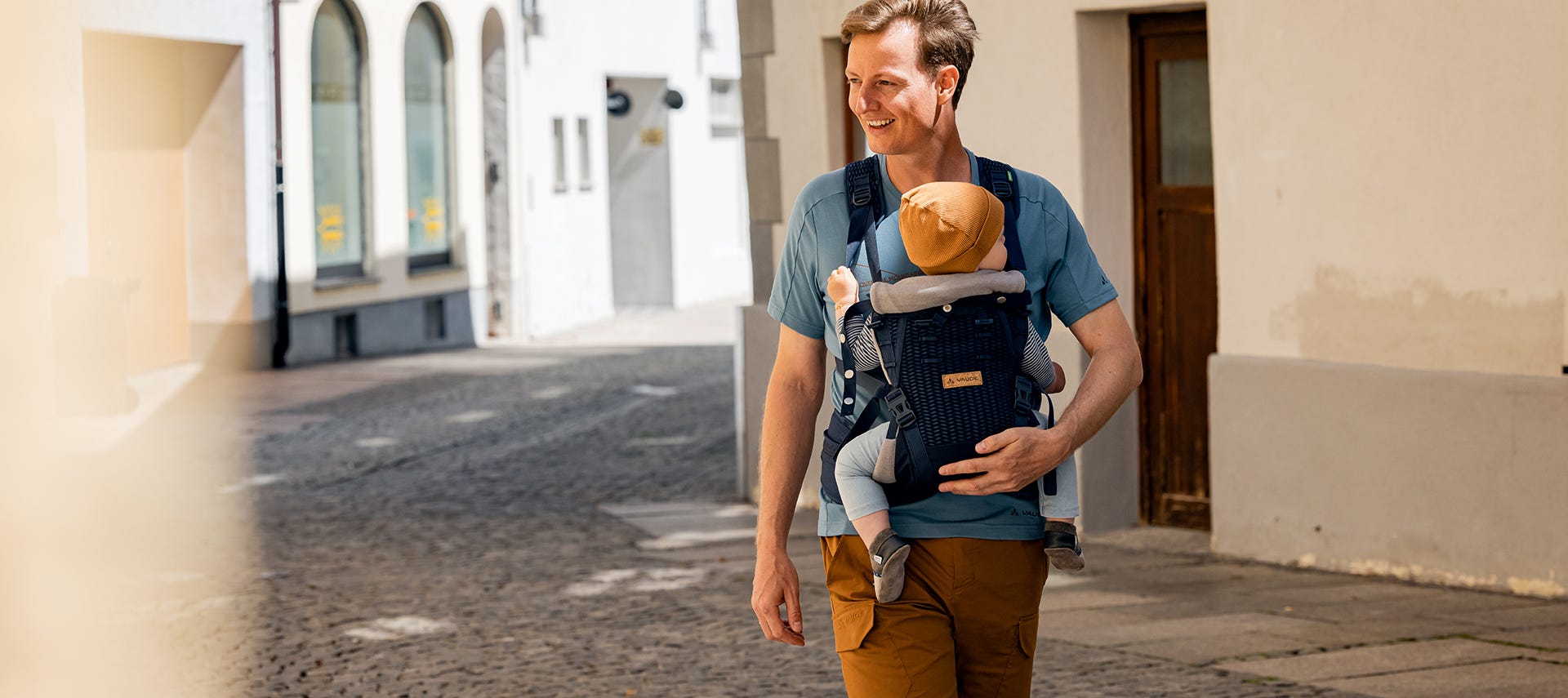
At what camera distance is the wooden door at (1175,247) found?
8.37m

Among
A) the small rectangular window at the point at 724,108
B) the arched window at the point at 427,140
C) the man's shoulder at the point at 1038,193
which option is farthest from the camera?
the small rectangular window at the point at 724,108

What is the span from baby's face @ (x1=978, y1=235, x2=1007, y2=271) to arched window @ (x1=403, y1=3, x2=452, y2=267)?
17508 mm

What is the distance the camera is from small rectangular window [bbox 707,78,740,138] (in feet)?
88.4

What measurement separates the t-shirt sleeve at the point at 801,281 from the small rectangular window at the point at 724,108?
2381cm

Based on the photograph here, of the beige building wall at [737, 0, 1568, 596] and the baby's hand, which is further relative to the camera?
the beige building wall at [737, 0, 1568, 596]

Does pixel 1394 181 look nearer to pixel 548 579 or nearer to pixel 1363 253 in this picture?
pixel 1363 253

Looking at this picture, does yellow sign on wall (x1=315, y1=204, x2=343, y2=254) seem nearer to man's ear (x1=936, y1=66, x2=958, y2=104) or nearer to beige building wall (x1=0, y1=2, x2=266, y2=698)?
beige building wall (x1=0, y1=2, x2=266, y2=698)

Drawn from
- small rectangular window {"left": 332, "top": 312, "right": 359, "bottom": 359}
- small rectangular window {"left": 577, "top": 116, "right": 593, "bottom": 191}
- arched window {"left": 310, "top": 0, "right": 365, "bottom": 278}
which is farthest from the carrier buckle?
small rectangular window {"left": 577, "top": 116, "right": 593, "bottom": 191}

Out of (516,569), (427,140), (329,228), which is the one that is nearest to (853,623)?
(516,569)

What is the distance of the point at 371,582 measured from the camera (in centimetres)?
797

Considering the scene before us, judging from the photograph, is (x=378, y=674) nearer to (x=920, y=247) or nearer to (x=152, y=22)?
(x=920, y=247)

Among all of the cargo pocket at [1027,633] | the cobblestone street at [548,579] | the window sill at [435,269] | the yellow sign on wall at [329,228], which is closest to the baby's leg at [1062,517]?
the cargo pocket at [1027,633]

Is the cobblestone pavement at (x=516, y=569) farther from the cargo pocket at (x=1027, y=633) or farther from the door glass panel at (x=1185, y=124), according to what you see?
the cargo pocket at (x=1027, y=633)

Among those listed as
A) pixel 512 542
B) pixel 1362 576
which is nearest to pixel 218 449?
pixel 512 542
